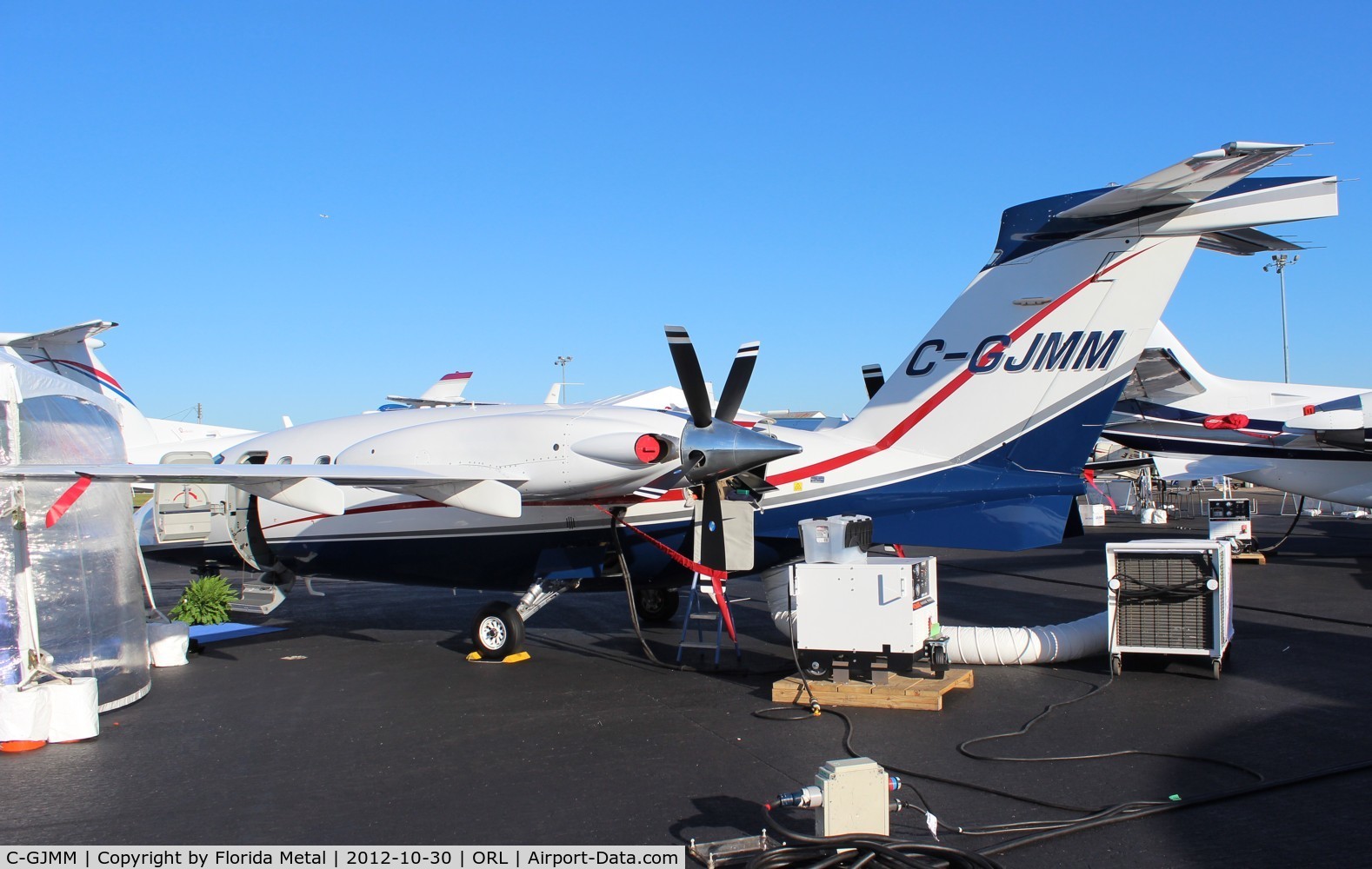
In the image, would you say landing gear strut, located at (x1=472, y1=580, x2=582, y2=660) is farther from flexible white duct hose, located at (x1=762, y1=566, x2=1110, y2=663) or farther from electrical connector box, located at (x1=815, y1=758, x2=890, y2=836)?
electrical connector box, located at (x1=815, y1=758, x2=890, y2=836)

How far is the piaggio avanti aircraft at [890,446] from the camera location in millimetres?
10242

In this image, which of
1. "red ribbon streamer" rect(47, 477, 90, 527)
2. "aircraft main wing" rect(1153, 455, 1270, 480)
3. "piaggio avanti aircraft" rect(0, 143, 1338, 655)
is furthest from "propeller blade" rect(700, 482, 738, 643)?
"aircraft main wing" rect(1153, 455, 1270, 480)

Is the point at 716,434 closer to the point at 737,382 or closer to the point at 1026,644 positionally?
the point at 737,382

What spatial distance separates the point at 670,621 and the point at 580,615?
184 centimetres

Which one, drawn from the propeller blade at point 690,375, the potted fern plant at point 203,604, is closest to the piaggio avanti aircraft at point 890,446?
the propeller blade at point 690,375

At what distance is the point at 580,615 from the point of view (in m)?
16.4

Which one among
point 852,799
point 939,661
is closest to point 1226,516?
point 939,661

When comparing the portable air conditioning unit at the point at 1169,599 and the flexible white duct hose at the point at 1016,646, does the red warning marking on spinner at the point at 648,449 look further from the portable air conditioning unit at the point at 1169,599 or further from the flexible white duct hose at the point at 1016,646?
the portable air conditioning unit at the point at 1169,599

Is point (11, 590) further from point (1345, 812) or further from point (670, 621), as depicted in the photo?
point (1345, 812)

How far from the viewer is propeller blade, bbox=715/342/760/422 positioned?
10.3 m

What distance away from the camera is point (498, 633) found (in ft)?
41.1

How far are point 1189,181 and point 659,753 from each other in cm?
744

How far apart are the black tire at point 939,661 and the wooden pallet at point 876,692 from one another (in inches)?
4.1

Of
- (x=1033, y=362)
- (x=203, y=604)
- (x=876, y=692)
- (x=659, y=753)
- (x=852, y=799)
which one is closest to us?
(x=852, y=799)
